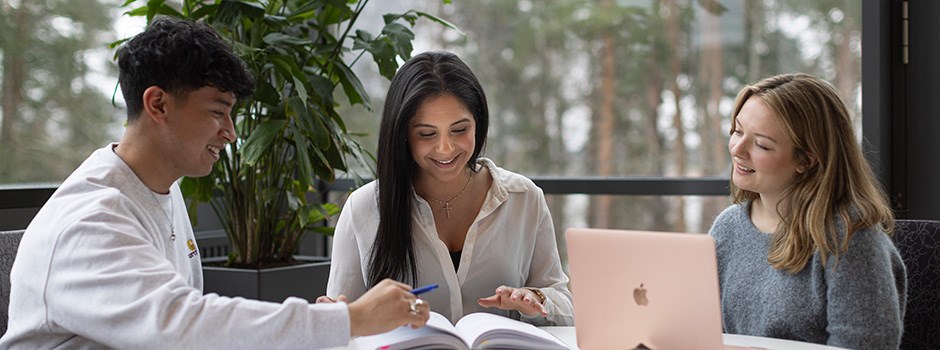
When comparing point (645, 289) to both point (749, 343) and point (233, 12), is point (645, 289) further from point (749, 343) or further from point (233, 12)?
point (233, 12)

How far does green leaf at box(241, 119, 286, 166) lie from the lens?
2.67 metres

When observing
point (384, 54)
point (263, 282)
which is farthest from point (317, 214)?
point (384, 54)

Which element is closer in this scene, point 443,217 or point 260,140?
point 443,217

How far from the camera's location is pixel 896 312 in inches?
69.6

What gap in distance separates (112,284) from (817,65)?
8.24ft

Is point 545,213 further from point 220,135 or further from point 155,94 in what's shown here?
point 155,94

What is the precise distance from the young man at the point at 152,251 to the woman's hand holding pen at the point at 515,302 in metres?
0.44

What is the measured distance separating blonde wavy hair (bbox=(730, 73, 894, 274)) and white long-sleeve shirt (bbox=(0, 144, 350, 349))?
975mm

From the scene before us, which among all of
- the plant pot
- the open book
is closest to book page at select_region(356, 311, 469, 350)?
the open book

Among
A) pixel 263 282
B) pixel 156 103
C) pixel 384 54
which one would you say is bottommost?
pixel 263 282

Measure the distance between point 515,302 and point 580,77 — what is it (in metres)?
1.83

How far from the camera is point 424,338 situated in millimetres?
1532

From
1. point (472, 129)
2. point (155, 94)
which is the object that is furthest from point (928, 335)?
point (155, 94)

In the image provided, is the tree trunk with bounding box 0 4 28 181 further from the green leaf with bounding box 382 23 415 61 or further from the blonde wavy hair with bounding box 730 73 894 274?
the blonde wavy hair with bounding box 730 73 894 274
